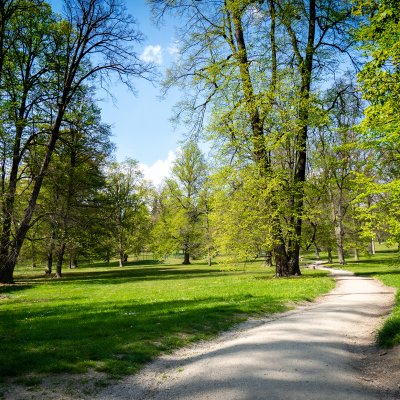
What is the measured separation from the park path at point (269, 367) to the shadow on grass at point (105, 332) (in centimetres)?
63

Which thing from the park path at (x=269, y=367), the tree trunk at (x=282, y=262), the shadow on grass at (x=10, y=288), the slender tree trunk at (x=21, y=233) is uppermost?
the slender tree trunk at (x=21, y=233)

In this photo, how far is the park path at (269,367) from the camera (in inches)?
187

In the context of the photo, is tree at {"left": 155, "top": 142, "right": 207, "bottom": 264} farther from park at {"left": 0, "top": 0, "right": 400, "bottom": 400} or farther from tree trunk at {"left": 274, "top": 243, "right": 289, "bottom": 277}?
tree trunk at {"left": 274, "top": 243, "right": 289, "bottom": 277}

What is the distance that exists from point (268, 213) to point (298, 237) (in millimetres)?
2190

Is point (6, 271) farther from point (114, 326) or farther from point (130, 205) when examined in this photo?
point (130, 205)

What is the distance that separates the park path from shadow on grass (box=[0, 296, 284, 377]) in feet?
2.07

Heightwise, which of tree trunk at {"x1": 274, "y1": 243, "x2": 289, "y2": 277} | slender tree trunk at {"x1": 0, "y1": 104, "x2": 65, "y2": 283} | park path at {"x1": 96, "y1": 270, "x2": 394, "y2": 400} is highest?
slender tree trunk at {"x1": 0, "y1": 104, "x2": 65, "y2": 283}

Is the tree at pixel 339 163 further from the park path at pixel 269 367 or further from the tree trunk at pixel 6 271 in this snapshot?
the tree trunk at pixel 6 271

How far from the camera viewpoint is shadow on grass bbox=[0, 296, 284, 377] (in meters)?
6.28

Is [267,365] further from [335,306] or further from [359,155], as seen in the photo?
[359,155]

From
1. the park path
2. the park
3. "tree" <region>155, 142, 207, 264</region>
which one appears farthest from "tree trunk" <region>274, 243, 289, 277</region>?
"tree" <region>155, 142, 207, 264</region>

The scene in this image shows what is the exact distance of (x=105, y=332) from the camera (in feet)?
27.7

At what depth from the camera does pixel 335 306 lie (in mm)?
11422

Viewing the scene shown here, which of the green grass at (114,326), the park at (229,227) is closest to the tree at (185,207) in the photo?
the park at (229,227)
